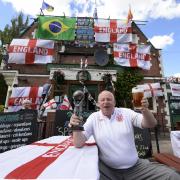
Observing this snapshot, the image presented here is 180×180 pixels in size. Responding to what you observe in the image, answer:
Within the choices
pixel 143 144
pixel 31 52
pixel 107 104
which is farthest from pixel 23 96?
pixel 107 104

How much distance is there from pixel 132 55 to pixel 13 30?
46.8ft

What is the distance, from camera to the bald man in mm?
2373

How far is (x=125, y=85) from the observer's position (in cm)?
1466

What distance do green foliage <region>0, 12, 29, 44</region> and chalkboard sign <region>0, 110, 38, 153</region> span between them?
1832 cm

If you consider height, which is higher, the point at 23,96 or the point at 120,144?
the point at 23,96

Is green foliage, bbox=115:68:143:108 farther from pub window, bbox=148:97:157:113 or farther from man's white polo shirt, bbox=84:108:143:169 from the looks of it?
man's white polo shirt, bbox=84:108:143:169

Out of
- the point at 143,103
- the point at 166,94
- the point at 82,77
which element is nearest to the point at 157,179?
the point at 143,103

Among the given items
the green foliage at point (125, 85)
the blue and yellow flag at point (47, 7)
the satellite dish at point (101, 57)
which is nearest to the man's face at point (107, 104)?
the green foliage at point (125, 85)

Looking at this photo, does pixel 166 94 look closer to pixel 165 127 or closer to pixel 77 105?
pixel 165 127

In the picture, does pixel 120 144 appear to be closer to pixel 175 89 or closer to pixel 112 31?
pixel 175 89

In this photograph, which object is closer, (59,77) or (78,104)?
(78,104)

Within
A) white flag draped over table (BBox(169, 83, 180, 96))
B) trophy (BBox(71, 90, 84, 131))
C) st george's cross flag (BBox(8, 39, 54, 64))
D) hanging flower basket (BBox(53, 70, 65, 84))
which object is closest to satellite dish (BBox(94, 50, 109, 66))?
hanging flower basket (BBox(53, 70, 65, 84))

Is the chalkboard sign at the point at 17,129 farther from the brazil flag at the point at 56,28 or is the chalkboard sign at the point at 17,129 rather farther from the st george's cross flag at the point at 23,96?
the brazil flag at the point at 56,28

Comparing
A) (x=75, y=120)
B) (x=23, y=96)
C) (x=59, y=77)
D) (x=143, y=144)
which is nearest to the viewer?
(x=75, y=120)
